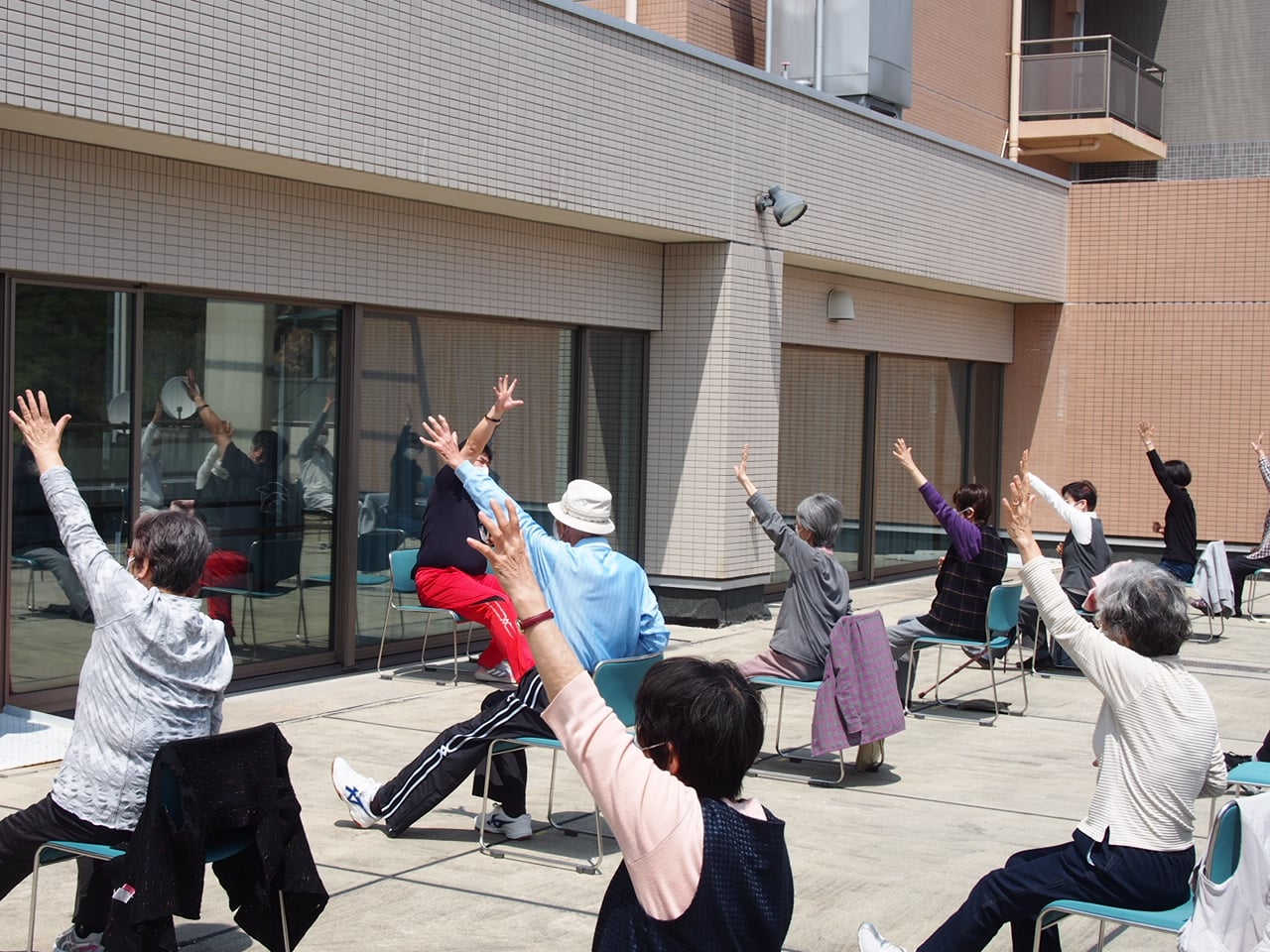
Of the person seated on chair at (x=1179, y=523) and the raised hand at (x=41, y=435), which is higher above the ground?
the raised hand at (x=41, y=435)

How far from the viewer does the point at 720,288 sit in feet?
39.5

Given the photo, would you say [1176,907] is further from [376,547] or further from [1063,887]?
[376,547]

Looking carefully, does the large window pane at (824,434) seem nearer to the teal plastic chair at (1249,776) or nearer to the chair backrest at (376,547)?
the chair backrest at (376,547)

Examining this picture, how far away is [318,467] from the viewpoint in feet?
31.5

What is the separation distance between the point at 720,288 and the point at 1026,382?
7.29m

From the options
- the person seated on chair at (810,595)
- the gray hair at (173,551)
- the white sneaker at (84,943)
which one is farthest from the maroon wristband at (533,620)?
the person seated on chair at (810,595)

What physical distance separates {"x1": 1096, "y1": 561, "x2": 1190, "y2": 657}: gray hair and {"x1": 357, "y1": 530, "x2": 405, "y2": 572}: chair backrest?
21.0 feet

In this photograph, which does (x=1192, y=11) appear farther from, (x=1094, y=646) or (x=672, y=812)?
(x=672, y=812)

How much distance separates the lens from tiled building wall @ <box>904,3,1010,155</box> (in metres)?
16.8

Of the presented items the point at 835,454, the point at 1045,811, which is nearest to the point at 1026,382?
the point at 835,454

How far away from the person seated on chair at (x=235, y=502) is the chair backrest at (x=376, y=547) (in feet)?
2.24

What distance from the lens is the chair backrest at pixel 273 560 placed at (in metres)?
9.20

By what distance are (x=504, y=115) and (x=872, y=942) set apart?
6620 mm

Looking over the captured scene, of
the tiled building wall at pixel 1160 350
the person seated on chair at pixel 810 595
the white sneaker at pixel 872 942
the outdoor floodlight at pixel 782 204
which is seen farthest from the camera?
the tiled building wall at pixel 1160 350
